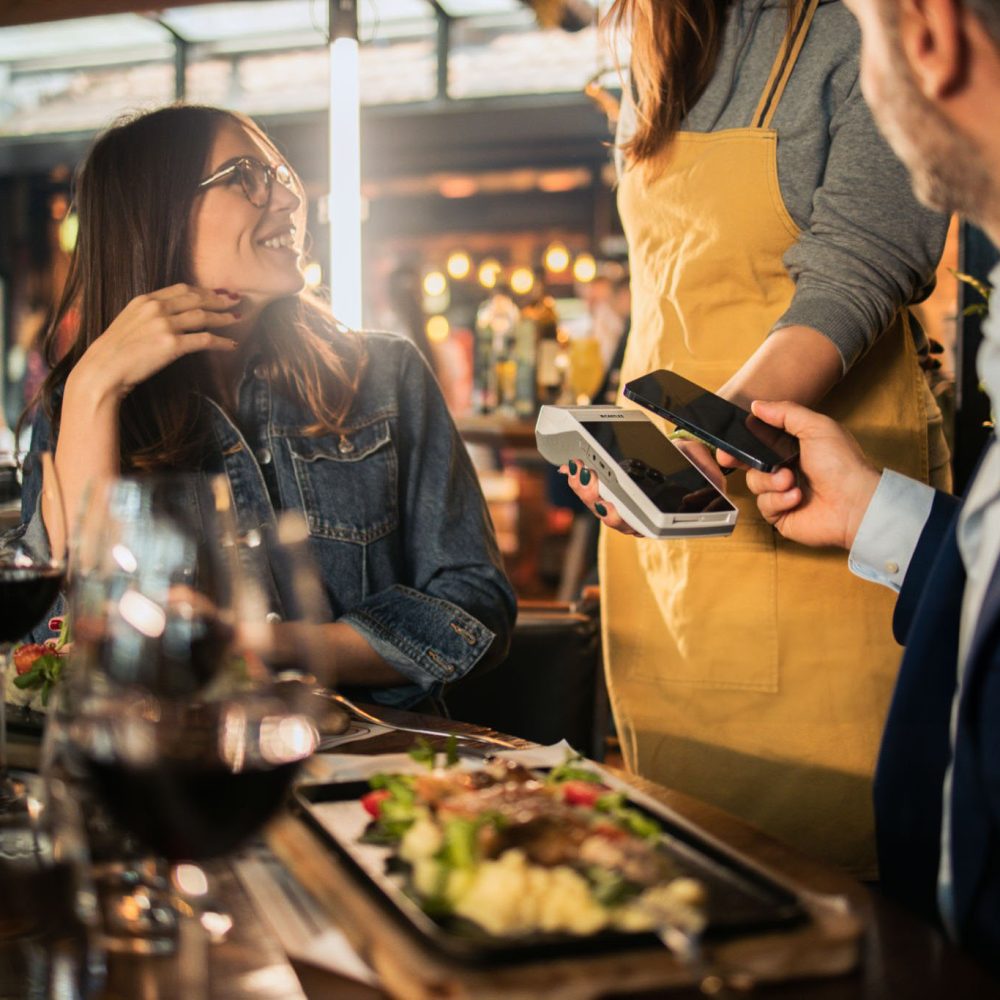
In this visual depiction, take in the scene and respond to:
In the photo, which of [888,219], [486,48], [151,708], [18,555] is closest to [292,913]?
[151,708]

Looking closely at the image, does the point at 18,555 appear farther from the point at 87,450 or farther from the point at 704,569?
the point at 704,569

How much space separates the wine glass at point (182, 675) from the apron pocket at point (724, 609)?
102 centimetres

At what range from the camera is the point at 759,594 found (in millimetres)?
1603

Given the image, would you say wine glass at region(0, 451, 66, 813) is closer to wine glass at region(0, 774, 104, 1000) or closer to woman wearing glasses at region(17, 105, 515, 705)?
wine glass at region(0, 774, 104, 1000)

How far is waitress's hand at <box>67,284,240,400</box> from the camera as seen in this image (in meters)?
1.59

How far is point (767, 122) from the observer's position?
5.11ft

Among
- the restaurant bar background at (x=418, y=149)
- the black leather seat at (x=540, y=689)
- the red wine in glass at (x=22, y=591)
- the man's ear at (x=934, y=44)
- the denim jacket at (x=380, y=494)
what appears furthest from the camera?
the restaurant bar background at (x=418, y=149)

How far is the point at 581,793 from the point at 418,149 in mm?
8118

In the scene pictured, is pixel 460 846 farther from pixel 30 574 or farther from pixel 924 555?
pixel 924 555

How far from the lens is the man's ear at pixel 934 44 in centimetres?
74

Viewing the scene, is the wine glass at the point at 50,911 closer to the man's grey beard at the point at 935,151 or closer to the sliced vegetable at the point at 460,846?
the sliced vegetable at the point at 460,846

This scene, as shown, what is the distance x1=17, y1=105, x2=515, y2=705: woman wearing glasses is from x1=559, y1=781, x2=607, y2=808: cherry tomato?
0.82m

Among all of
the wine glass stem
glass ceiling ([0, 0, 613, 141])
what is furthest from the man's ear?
glass ceiling ([0, 0, 613, 141])

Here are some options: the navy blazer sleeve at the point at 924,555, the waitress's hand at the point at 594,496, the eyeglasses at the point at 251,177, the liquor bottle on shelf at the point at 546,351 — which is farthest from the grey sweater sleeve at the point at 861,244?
the liquor bottle on shelf at the point at 546,351
